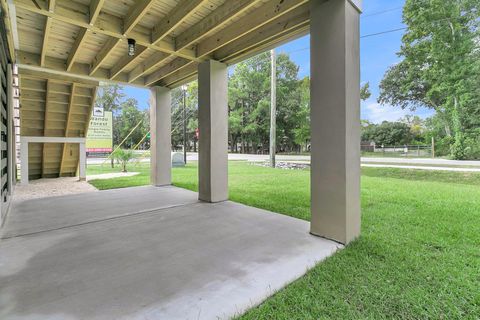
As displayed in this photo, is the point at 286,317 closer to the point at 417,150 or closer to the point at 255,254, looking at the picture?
the point at 255,254

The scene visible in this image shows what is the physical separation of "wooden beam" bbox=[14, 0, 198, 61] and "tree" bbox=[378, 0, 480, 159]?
12.2m

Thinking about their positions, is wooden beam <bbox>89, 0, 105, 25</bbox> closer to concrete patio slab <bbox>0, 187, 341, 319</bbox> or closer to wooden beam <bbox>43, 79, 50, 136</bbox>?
concrete patio slab <bbox>0, 187, 341, 319</bbox>

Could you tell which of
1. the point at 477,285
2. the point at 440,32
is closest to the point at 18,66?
the point at 477,285

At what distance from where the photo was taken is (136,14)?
3117 mm

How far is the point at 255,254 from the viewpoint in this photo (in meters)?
2.42

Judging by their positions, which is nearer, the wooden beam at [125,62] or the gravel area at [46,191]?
the wooden beam at [125,62]

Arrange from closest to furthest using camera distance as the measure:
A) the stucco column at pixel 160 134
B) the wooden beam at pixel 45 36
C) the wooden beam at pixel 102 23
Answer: the wooden beam at pixel 102 23 → the wooden beam at pixel 45 36 → the stucco column at pixel 160 134

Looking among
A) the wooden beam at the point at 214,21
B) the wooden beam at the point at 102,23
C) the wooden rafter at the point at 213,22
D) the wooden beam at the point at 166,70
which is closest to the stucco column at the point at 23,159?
the wooden beam at the point at 166,70

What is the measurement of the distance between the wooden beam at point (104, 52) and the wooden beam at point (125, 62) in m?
0.40

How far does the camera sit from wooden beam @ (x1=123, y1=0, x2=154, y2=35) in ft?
9.60

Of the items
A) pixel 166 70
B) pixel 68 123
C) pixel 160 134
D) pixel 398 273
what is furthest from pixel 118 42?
pixel 398 273

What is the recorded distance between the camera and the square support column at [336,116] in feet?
8.41

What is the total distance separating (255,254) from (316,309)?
90cm

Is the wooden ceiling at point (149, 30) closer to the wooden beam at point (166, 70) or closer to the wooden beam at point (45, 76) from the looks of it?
the wooden beam at point (166, 70)
